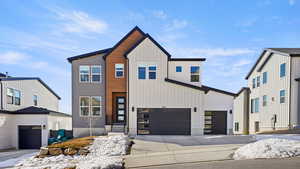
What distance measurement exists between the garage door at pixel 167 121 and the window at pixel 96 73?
4.22 metres

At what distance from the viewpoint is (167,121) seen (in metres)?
13.6

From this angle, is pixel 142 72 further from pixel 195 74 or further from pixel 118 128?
pixel 118 128

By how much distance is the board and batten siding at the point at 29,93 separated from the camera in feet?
58.0

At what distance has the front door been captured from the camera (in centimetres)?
1405

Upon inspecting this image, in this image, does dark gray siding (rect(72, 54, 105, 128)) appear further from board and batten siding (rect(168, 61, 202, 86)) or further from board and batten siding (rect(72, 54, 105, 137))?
board and batten siding (rect(168, 61, 202, 86))

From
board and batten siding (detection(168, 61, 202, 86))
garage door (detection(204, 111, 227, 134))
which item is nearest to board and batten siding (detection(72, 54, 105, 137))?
board and batten siding (detection(168, 61, 202, 86))

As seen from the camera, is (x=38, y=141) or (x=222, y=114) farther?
(x=38, y=141)

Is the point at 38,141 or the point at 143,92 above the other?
the point at 143,92

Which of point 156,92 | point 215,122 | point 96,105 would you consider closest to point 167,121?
point 156,92

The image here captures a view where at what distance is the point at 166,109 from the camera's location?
1354 centimetres

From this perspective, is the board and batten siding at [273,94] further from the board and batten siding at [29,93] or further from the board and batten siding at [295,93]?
the board and batten siding at [29,93]

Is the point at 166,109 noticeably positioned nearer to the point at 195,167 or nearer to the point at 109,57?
the point at 109,57

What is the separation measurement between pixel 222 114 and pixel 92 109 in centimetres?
1048

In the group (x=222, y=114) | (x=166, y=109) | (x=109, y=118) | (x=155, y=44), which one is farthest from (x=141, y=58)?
(x=222, y=114)
